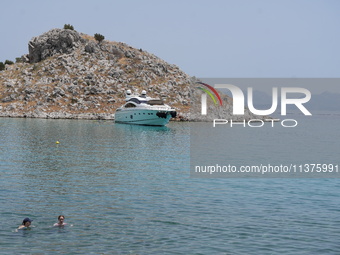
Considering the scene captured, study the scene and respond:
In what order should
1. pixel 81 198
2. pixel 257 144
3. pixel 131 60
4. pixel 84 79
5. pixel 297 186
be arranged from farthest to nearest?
1. pixel 131 60
2. pixel 84 79
3. pixel 257 144
4. pixel 297 186
5. pixel 81 198

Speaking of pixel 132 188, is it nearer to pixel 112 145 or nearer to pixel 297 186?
pixel 297 186

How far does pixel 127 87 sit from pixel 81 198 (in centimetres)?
13837

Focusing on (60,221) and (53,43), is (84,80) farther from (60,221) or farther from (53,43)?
(60,221)

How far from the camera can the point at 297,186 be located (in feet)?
123

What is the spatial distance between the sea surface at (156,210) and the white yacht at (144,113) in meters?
67.6

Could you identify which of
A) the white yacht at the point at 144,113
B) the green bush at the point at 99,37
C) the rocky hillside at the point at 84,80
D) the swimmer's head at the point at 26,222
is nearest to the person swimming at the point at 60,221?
the swimmer's head at the point at 26,222

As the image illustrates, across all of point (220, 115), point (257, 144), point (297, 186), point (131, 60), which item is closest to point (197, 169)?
point (297, 186)

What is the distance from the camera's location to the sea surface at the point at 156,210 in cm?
2162

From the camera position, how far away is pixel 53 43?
186375 mm

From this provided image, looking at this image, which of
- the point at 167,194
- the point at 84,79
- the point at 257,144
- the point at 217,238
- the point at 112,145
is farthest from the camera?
the point at 84,79

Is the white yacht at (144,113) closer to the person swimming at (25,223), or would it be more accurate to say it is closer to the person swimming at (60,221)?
the person swimming at (60,221)

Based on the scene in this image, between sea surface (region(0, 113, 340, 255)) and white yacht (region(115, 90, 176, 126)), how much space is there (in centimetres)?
6764

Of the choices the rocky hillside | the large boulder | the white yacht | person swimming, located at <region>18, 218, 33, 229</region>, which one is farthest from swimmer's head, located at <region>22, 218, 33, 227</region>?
the large boulder

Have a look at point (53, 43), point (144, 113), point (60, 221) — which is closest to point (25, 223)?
point (60, 221)
